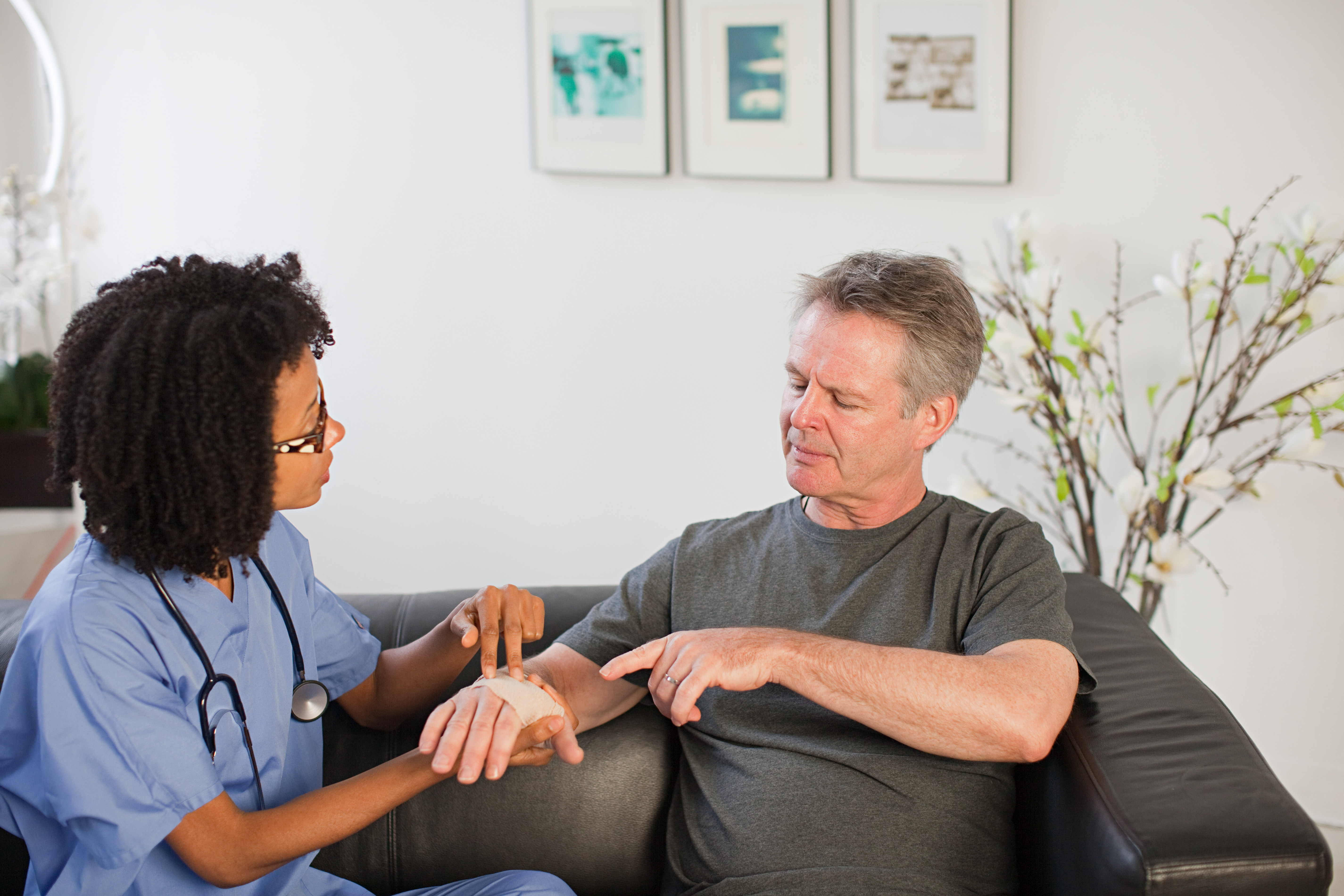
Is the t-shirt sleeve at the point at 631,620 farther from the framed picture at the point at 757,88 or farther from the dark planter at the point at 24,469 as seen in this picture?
the dark planter at the point at 24,469

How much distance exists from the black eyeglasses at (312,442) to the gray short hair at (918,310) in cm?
75

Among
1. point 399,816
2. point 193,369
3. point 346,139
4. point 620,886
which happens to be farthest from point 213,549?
point 346,139

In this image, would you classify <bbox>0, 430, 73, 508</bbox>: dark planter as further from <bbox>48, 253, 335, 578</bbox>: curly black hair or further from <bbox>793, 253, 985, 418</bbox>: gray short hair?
<bbox>793, 253, 985, 418</bbox>: gray short hair

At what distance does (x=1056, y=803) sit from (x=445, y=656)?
86cm

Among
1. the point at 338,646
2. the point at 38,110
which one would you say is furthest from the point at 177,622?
the point at 38,110

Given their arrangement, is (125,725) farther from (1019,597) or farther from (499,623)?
(1019,597)

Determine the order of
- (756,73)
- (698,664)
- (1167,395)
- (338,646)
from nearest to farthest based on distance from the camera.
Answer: (698,664)
(338,646)
(1167,395)
(756,73)

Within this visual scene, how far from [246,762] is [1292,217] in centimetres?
238

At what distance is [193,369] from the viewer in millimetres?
1087

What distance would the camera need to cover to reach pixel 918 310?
152cm

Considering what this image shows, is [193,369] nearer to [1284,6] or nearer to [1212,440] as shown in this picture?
[1212,440]

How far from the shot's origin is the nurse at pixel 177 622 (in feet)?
3.53

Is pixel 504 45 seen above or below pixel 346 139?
above

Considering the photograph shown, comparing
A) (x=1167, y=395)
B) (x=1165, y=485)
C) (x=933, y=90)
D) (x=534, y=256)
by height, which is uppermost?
(x=933, y=90)
